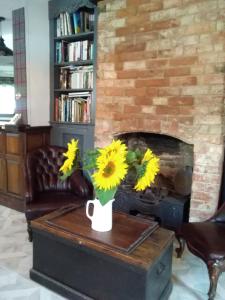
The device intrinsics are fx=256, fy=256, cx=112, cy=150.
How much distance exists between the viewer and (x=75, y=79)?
3.22 metres

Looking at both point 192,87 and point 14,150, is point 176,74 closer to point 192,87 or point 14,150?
point 192,87

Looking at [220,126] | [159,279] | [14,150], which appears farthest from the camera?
[14,150]

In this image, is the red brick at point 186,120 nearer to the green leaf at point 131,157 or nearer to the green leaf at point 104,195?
the green leaf at point 131,157

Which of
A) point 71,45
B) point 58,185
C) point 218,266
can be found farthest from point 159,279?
point 71,45

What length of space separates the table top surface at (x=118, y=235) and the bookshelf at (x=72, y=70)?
143 centimetres

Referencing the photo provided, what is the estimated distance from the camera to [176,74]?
98.5 inches

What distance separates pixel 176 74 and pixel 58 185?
171 centimetres

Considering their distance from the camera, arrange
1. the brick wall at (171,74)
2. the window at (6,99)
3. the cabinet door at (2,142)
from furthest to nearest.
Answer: the window at (6,99), the cabinet door at (2,142), the brick wall at (171,74)

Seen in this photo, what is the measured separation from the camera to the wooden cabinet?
3086mm

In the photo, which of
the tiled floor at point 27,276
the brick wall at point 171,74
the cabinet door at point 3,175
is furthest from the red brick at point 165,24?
the cabinet door at point 3,175

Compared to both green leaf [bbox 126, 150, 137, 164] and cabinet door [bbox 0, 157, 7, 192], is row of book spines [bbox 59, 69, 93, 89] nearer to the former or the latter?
cabinet door [bbox 0, 157, 7, 192]

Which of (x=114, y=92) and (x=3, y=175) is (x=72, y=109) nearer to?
(x=114, y=92)

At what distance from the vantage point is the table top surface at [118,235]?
146cm

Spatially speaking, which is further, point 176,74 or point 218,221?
point 176,74
